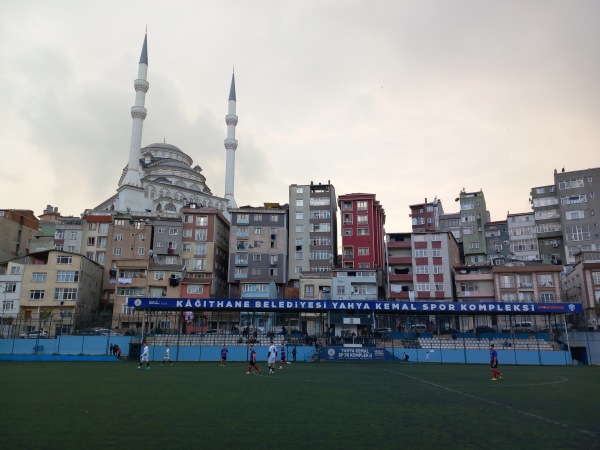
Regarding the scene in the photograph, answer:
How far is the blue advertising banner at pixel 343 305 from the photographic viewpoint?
4859 centimetres

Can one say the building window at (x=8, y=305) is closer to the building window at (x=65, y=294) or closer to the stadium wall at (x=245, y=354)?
the building window at (x=65, y=294)

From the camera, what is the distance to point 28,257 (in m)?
69.2

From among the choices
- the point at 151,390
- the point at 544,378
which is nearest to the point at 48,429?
the point at 151,390

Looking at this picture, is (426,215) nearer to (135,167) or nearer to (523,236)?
(523,236)

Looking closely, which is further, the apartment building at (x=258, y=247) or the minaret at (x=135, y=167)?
the minaret at (x=135, y=167)

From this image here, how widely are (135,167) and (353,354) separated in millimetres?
68292

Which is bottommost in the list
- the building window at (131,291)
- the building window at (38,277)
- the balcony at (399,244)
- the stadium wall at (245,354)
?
the stadium wall at (245,354)

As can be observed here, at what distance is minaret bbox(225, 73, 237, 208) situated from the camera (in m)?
111

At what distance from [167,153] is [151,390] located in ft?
334

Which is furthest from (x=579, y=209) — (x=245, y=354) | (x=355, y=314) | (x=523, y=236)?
(x=245, y=354)

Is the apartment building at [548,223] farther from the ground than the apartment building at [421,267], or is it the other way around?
the apartment building at [548,223]

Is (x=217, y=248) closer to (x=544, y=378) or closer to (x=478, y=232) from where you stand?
(x=478, y=232)

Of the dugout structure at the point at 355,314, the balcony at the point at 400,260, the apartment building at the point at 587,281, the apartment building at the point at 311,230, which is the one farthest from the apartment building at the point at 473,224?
the dugout structure at the point at 355,314

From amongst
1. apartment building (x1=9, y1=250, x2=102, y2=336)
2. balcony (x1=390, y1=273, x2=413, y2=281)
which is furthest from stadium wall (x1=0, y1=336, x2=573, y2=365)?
balcony (x1=390, y1=273, x2=413, y2=281)
